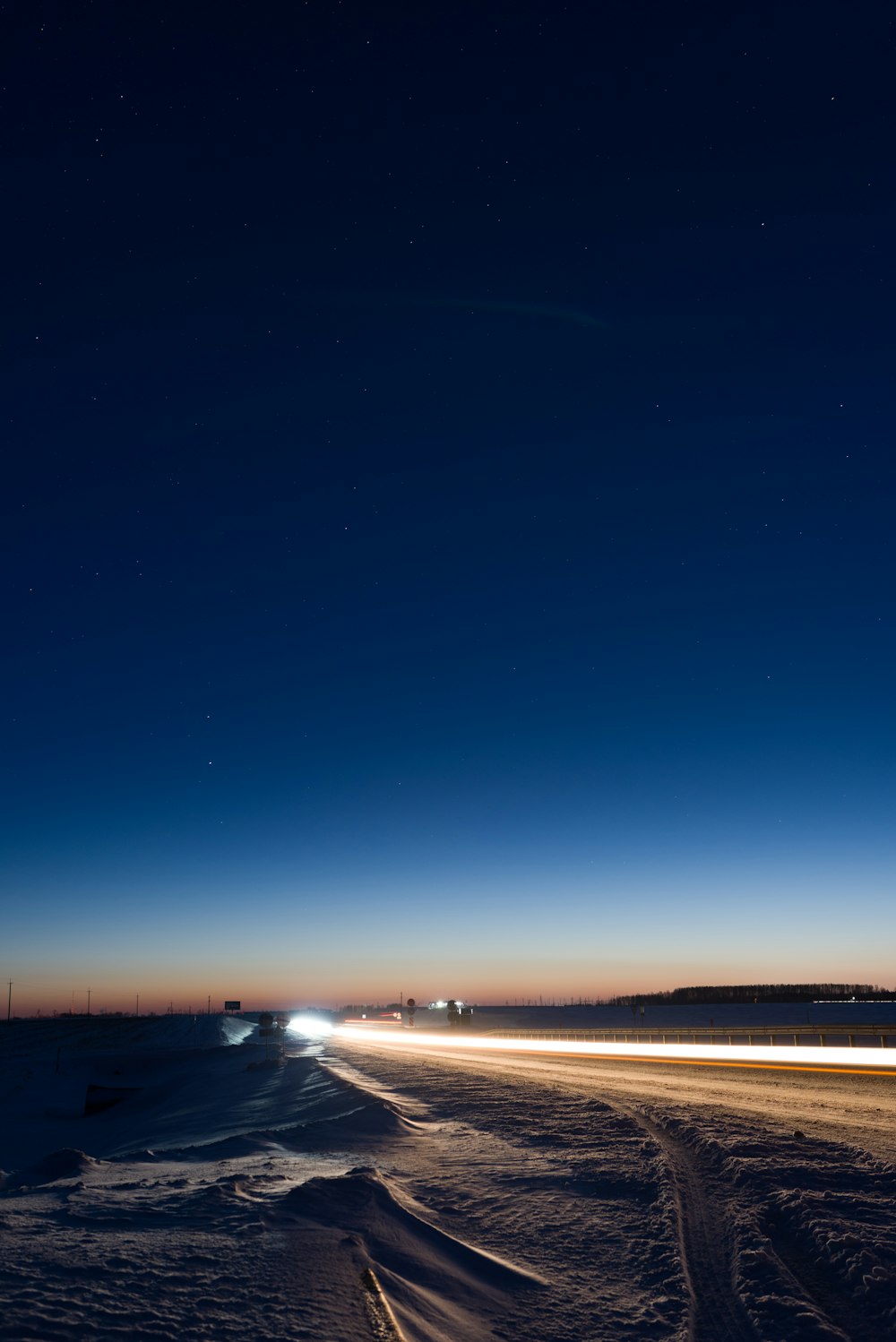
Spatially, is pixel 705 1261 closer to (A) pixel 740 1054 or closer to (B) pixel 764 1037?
(A) pixel 740 1054

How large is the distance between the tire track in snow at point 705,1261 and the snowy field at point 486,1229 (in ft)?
0.10

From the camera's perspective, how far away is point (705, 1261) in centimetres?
800

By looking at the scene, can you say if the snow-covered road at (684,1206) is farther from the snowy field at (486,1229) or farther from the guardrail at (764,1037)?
the guardrail at (764,1037)

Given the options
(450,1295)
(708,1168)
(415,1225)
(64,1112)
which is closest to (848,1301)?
(450,1295)

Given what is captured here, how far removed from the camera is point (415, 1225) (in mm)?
8859

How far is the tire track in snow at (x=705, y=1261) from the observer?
6.48 meters

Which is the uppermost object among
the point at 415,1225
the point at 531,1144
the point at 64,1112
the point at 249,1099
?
the point at 415,1225

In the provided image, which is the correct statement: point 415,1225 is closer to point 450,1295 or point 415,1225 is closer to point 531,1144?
point 450,1295

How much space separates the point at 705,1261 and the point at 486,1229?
7.89 ft

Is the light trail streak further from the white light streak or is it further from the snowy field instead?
the white light streak

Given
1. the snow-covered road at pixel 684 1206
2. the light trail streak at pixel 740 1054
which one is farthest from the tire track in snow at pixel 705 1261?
the light trail streak at pixel 740 1054

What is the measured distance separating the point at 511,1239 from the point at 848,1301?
3362 millimetres

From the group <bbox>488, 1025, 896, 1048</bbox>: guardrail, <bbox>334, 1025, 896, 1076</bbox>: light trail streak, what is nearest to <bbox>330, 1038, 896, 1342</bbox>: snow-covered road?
<bbox>334, 1025, 896, 1076</bbox>: light trail streak

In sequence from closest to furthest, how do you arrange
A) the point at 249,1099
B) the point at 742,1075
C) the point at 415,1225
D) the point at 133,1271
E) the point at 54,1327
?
the point at 54,1327 < the point at 133,1271 < the point at 415,1225 < the point at 742,1075 < the point at 249,1099
